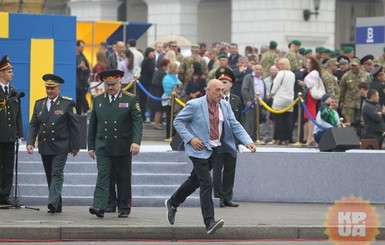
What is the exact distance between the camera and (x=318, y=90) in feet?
85.5

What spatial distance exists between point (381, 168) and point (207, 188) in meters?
5.15

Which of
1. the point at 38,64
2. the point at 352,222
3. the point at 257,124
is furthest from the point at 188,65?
the point at 352,222

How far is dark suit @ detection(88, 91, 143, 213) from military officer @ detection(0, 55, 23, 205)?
4.35ft

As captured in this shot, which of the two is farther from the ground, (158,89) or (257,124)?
(158,89)

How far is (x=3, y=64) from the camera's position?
60.2 ft

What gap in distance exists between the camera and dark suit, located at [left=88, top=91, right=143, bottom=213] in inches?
685

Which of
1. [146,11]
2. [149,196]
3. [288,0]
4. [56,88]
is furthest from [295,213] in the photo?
[146,11]

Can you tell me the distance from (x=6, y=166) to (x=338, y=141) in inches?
215

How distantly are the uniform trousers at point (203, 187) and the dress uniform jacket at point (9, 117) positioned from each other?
2.86 meters

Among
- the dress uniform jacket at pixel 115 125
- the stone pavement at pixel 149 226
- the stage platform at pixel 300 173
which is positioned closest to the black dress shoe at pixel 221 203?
the stone pavement at pixel 149 226

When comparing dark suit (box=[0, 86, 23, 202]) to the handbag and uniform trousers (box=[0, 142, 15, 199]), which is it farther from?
the handbag

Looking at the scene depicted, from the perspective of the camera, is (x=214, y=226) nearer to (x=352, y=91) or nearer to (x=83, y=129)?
(x=83, y=129)

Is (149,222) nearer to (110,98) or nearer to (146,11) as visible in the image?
(110,98)

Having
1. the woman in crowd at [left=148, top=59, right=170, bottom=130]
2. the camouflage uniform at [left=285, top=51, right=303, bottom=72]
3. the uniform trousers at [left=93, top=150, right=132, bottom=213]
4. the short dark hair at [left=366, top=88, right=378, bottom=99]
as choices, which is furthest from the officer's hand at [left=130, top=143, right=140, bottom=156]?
the camouflage uniform at [left=285, top=51, right=303, bottom=72]
